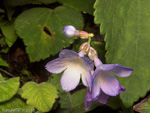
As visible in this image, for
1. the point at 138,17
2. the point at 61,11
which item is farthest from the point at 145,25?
the point at 61,11

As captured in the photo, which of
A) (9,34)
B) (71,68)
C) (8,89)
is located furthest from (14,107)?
(9,34)

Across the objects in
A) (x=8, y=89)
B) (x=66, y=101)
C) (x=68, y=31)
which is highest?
(x=68, y=31)

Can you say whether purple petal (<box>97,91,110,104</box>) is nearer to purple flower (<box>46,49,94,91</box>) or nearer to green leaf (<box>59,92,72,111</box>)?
purple flower (<box>46,49,94,91</box>)

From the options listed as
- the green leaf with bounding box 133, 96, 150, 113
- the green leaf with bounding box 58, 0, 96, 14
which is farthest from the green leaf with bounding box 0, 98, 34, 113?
the green leaf with bounding box 58, 0, 96, 14

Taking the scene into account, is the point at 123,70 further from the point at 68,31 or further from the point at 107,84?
the point at 68,31

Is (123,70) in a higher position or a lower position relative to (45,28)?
higher

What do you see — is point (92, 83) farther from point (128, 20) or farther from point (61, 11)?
point (61, 11)
